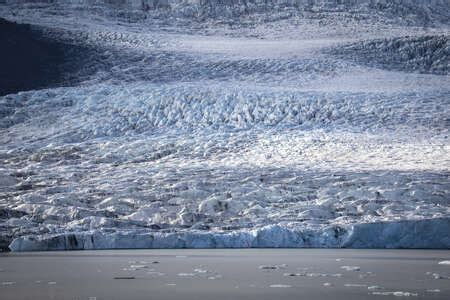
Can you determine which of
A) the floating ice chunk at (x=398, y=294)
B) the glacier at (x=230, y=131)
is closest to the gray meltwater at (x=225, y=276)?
the floating ice chunk at (x=398, y=294)

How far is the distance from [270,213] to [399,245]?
259 cm

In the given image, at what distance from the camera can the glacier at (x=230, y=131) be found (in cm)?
1291

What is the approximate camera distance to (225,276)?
716 centimetres

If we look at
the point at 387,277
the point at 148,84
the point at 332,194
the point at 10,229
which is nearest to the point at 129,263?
the point at 387,277

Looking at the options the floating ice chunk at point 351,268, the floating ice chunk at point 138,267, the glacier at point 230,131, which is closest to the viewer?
the floating ice chunk at point 351,268

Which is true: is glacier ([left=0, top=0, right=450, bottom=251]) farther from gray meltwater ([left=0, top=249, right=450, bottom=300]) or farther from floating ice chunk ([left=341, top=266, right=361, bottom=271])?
floating ice chunk ([left=341, top=266, right=361, bottom=271])

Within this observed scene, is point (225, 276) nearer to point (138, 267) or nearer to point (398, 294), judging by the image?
point (138, 267)

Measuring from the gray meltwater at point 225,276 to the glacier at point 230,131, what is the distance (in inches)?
98.3

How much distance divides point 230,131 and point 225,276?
1421 cm

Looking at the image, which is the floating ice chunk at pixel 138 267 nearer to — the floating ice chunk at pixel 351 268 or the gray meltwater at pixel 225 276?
the gray meltwater at pixel 225 276

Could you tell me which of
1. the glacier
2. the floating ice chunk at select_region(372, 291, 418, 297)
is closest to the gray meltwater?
the floating ice chunk at select_region(372, 291, 418, 297)

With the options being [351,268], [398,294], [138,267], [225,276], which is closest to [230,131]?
[138,267]

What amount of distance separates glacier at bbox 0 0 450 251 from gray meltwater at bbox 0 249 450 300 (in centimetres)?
250

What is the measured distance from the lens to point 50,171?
17.5 meters
